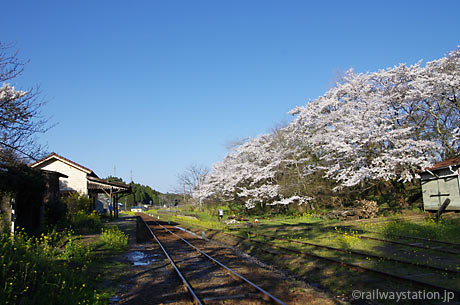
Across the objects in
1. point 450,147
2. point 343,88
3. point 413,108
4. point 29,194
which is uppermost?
point 343,88

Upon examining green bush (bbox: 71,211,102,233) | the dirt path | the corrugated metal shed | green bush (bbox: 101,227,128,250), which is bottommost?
the dirt path

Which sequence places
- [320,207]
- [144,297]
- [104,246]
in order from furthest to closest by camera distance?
[320,207]
[104,246]
[144,297]

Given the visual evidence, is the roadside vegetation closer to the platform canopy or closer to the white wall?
the platform canopy

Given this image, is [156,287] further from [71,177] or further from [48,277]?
[71,177]

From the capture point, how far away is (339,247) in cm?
1259

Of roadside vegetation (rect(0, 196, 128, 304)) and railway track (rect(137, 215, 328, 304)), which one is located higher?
roadside vegetation (rect(0, 196, 128, 304))

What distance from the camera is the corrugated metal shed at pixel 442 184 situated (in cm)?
1945

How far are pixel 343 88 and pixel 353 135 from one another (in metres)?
6.85

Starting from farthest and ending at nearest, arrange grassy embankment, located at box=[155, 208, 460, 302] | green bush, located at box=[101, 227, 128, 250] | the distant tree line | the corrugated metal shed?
1. the distant tree line
2. the corrugated metal shed
3. green bush, located at box=[101, 227, 128, 250]
4. grassy embankment, located at box=[155, 208, 460, 302]

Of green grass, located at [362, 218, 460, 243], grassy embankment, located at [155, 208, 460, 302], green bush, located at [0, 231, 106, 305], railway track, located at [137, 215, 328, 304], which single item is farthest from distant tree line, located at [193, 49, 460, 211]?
green bush, located at [0, 231, 106, 305]

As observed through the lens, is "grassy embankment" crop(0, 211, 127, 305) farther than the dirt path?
No

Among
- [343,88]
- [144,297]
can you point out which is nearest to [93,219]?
[144,297]

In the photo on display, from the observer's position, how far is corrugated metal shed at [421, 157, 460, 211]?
19.5 metres

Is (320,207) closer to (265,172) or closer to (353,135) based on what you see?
(265,172)
